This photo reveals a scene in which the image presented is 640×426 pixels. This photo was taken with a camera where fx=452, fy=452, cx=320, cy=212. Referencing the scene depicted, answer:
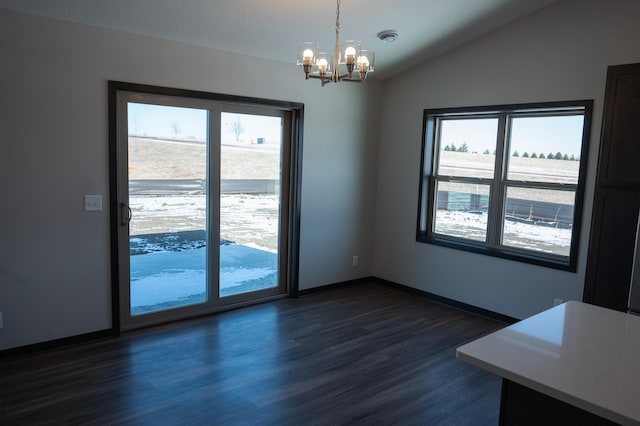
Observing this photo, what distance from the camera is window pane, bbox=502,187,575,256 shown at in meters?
4.19

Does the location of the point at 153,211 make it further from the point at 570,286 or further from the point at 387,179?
the point at 570,286

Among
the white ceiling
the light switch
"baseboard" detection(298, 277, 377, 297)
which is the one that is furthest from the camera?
"baseboard" detection(298, 277, 377, 297)

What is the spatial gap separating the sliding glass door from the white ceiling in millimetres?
594

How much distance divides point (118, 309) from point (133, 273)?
0.35m

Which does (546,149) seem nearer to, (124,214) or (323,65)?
(323,65)

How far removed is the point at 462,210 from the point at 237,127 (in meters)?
2.59

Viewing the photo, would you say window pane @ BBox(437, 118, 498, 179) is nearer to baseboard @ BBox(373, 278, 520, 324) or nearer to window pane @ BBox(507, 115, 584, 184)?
window pane @ BBox(507, 115, 584, 184)

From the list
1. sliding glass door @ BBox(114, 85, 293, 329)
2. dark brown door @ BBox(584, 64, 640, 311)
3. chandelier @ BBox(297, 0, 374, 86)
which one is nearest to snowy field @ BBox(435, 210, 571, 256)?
dark brown door @ BBox(584, 64, 640, 311)

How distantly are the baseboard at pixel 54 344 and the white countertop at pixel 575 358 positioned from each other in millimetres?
3262

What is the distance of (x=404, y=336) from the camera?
13.5ft

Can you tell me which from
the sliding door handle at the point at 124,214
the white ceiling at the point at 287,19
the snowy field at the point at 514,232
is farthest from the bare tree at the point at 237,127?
the snowy field at the point at 514,232

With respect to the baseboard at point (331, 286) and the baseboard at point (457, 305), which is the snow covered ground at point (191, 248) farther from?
the baseboard at point (457, 305)

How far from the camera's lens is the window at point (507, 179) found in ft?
13.5

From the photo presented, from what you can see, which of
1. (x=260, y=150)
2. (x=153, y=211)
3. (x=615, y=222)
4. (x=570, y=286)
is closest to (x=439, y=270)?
(x=570, y=286)
